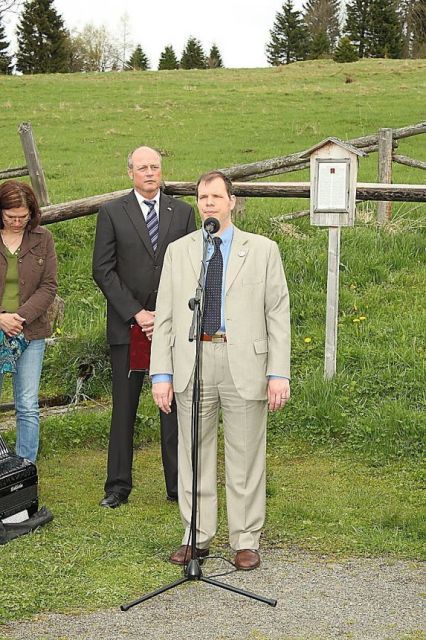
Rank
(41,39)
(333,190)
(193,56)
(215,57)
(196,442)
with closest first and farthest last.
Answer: (196,442) → (333,190) → (41,39) → (193,56) → (215,57)

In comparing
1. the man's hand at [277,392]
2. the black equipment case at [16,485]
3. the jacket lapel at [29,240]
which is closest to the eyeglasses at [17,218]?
the jacket lapel at [29,240]

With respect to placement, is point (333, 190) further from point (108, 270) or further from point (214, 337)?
point (214, 337)

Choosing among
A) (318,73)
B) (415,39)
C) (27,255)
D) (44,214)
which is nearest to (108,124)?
(318,73)

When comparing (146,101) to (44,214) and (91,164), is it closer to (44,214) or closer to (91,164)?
(91,164)

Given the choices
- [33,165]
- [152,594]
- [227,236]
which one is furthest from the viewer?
[33,165]

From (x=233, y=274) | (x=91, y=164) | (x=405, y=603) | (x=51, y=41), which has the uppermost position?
(x=51, y=41)

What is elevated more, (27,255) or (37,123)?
(37,123)

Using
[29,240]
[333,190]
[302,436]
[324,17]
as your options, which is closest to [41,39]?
[324,17]

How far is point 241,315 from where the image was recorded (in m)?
5.39

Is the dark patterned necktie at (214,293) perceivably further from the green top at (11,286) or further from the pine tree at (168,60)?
the pine tree at (168,60)

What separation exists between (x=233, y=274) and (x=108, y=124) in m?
24.0

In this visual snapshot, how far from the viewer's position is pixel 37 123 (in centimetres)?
2900

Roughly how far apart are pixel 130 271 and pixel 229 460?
150 cm

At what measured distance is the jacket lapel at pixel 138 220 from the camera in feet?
21.1
